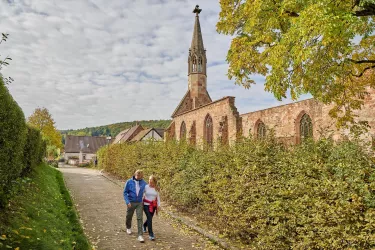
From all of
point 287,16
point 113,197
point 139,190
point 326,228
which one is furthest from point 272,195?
point 113,197

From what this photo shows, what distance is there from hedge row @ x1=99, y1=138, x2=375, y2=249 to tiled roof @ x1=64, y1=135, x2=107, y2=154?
71.3 metres

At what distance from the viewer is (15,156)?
6.98 m

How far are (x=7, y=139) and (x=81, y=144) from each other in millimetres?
75335

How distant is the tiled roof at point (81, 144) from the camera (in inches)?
3000

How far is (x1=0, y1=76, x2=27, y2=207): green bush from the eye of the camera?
5.83 metres

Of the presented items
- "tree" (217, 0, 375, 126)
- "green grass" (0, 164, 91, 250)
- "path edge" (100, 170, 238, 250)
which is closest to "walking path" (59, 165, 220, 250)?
"path edge" (100, 170, 238, 250)

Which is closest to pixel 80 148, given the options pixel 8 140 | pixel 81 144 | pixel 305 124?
pixel 81 144

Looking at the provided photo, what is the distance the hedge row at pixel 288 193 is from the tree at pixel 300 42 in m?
2.06

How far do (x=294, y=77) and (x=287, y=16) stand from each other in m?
1.92

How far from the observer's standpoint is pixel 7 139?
6.18 metres

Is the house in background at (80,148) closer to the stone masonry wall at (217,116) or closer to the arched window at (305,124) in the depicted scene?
the stone masonry wall at (217,116)

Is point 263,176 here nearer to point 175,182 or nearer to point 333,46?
point 333,46

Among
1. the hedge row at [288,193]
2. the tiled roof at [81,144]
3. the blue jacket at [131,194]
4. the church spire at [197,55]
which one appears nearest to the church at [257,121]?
the hedge row at [288,193]

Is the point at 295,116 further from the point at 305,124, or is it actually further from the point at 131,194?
the point at 131,194
